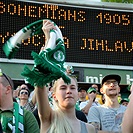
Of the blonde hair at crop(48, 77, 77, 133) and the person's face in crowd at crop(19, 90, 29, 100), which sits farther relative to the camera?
the person's face in crowd at crop(19, 90, 29, 100)

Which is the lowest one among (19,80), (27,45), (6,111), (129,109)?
(19,80)

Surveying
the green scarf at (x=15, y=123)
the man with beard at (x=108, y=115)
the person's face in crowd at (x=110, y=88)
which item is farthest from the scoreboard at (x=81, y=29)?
the green scarf at (x=15, y=123)

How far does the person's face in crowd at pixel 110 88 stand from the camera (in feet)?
17.6

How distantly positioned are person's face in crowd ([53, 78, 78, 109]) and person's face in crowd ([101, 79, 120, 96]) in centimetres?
150

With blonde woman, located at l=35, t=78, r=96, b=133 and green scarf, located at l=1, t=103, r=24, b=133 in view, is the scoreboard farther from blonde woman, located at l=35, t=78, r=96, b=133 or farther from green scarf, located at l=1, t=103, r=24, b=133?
green scarf, located at l=1, t=103, r=24, b=133

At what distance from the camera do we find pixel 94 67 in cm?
1293

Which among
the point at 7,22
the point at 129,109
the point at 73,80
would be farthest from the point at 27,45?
the point at 129,109

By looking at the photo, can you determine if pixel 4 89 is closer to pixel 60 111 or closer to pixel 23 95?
pixel 60 111

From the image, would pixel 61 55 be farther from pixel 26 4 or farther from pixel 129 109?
pixel 26 4

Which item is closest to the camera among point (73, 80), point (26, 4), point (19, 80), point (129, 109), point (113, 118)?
point (129, 109)

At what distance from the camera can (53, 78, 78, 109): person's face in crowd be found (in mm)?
3836

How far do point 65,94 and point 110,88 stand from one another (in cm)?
165

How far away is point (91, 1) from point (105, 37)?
1.36m

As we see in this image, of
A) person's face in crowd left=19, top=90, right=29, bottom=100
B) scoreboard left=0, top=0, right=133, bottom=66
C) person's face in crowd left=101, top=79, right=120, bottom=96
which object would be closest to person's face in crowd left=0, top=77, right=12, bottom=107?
person's face in crowd left=101, top=79, right=120, bottom=96
